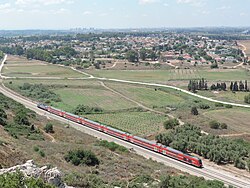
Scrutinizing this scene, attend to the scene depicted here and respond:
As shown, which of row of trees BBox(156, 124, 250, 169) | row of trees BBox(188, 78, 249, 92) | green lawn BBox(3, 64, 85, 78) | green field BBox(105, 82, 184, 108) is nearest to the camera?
row of trees BBox(156, 124, 250, 169)

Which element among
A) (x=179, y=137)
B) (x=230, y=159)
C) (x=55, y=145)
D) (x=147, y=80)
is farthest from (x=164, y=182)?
(x=147, y=80)

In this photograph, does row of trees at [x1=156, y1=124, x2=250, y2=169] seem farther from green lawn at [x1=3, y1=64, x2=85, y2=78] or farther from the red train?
green lawn at [x1=3, y1=64, x2=85, y2=78]

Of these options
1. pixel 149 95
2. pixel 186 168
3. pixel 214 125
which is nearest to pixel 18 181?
pixel 186 168

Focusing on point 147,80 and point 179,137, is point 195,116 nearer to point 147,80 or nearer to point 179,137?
point 179,137

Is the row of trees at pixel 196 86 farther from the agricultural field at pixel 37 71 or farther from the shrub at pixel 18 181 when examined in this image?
the shrub at pixel 18 181

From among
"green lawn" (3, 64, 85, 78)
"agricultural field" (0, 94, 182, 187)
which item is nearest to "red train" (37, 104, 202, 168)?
"agricultural field" (0, 94, 182, 187)

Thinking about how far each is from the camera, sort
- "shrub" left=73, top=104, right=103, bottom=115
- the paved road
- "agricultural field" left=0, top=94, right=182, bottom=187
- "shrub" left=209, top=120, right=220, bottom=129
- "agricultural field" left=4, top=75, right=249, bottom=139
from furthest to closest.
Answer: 1. "shrub" left=73, top=104, right=103, bottom=115
2. "agricultural field" left=4, top=75, right=249, bottom=139
3. "shrub" left=209, top=120, right=220, bottom=129
4. the paved road
5. "agricultural field" left=0, top=94, right=182, bottom=187

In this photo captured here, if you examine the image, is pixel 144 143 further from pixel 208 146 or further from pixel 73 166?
pixel 73 166
